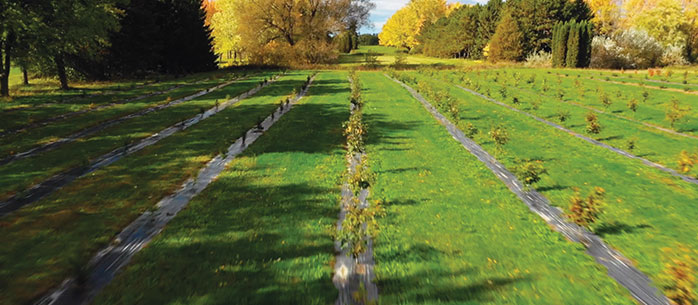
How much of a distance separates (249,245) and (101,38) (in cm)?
2769

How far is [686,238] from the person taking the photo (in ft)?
19.4

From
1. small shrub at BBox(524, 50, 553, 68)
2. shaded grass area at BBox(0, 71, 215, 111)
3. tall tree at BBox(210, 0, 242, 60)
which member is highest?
tall tree at BBox(210, 0, 242, 60)

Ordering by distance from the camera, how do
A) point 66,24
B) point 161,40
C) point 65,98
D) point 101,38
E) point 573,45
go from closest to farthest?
point 65,98, point 66,24, point 101,38, point 161,40, point 573,45

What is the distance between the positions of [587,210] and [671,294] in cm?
182

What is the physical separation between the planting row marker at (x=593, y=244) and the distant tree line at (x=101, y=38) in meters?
24.0

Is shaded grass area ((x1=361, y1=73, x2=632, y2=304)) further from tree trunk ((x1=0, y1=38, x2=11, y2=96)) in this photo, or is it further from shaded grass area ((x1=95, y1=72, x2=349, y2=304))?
tree trunk ((x1=0, y1=38, x2=11, y2=96))

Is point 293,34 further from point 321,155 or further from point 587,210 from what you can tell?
point 587,210

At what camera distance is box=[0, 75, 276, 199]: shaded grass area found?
26.7 feet

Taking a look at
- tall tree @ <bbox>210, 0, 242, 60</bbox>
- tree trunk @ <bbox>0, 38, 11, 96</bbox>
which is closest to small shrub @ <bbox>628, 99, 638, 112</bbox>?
tree trunk @ <bbox>0, 38, 11, 96</bbox>

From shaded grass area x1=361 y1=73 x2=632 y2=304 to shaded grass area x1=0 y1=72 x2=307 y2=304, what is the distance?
177 inches

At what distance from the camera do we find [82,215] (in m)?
6.46

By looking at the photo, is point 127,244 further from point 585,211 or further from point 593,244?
point 585,211

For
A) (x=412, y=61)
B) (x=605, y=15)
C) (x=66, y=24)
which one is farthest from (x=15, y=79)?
(x=605, y=15)

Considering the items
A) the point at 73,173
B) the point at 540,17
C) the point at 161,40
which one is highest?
the point at 540,17
